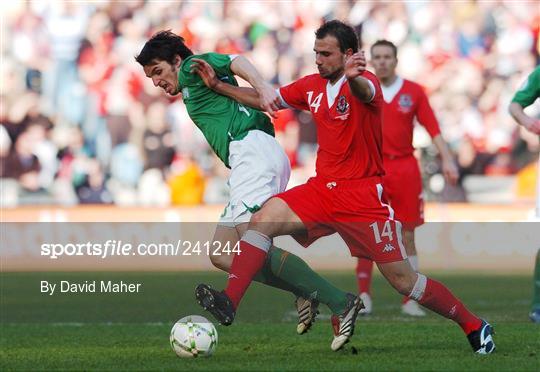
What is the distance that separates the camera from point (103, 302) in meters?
11.8

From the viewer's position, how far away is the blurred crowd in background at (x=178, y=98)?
18.5 meters

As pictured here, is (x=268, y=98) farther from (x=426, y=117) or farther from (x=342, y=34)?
(x=426, y=117)

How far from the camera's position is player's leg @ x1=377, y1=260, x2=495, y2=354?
729 cm

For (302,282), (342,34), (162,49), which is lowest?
(302,282)

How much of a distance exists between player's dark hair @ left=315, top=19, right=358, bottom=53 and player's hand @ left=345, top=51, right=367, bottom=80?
1.62 feet

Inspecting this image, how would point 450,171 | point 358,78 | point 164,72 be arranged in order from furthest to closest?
point 450,171 → point 164,72 → point 358,78

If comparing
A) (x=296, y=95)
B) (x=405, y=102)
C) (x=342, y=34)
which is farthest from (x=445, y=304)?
(x=405, y=102)

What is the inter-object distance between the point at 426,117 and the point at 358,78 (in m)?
4.00

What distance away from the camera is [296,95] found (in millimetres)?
7684

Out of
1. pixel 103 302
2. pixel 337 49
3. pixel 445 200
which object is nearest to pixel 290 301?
pixel 103 302

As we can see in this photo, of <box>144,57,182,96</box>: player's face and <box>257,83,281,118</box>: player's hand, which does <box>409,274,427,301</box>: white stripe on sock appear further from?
<box>144,57,182,96</box>: player's face

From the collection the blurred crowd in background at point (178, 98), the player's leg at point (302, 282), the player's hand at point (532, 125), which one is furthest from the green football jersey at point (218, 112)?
the blurred crowd in background at point (178, 98)

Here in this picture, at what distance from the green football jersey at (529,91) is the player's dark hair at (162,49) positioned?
9.51 ft

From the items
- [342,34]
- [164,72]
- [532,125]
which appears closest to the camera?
[342,34]
